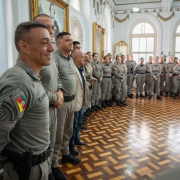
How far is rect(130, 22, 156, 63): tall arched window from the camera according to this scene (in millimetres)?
10211

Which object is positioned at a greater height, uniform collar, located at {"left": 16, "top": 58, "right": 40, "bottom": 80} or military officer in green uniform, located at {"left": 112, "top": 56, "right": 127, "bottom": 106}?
uniform collar, located at {"left": 16, "top": 58, "right": 40, "bottom": 80}

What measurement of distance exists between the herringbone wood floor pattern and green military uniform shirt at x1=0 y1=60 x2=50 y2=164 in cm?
107

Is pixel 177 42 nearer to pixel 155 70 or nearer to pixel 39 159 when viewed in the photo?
pixel 155 70

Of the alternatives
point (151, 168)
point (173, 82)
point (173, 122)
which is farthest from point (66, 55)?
point (173, 82)

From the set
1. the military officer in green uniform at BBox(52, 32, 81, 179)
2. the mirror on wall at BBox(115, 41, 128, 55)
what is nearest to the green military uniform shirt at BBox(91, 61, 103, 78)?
the military officer in green uniform at BBox(52, 32, 81, 179)

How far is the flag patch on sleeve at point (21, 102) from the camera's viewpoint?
3.32ft

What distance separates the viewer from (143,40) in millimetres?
10422

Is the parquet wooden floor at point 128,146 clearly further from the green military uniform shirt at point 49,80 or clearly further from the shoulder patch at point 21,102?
the shoulder patch at point 21,102

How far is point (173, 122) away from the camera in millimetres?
4473

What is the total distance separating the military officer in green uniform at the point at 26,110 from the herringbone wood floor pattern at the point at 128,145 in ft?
3.45

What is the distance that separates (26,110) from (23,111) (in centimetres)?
6

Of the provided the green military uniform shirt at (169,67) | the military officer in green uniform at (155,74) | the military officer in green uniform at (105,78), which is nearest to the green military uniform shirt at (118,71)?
the military officer in green uniform at (105,78)

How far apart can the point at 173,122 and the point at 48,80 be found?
3593 mm

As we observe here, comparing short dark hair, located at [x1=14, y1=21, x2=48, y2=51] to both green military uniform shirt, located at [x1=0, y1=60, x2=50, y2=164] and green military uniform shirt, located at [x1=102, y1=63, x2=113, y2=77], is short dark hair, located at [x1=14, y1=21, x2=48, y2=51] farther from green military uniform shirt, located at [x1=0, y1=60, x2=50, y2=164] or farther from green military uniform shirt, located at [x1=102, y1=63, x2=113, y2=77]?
Answer: green military uniform shirt, located at [x1=102, y1=63, x2=113, y2=77]
